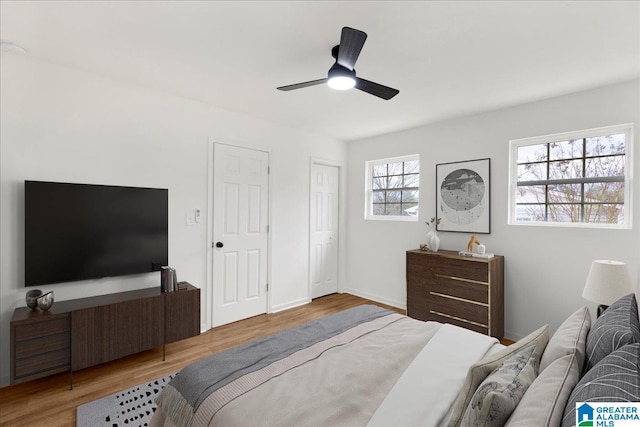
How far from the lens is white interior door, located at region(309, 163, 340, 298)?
182 inches

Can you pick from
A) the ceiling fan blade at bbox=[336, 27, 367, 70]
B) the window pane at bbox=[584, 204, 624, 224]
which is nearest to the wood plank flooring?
the ceiling fan blade at bbox=[336, 27, 367, 70]

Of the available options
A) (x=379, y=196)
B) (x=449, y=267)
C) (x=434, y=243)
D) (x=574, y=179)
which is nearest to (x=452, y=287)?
(x=449, y=267)

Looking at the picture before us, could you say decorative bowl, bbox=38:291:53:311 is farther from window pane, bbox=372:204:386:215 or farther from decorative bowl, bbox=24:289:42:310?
window pane, bbox=372:204:386:215

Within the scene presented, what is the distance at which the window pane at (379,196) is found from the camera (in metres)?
4.70

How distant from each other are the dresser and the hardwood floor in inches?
63.5

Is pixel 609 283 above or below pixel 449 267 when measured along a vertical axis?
above

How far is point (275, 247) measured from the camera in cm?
410

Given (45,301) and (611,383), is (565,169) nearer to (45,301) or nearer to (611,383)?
(611,383)

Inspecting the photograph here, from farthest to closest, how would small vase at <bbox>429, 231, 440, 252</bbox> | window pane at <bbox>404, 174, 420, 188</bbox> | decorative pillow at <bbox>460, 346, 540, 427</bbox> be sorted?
window pane at <bbox>404, 174, 420, 188</bbox>
small vase at <bbox>429, 231, 440, 252</bbox>
decorative pillow at <bbox>460, 346, 540, 427</bbox>

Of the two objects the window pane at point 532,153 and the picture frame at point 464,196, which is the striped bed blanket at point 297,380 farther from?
the window pane at point 532,153

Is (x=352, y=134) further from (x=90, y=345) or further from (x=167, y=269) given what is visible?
(x=90, y=345)

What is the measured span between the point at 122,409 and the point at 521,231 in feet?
12.8

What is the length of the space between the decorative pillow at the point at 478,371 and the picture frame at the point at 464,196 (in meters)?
2.43

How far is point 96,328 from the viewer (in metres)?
2.40
